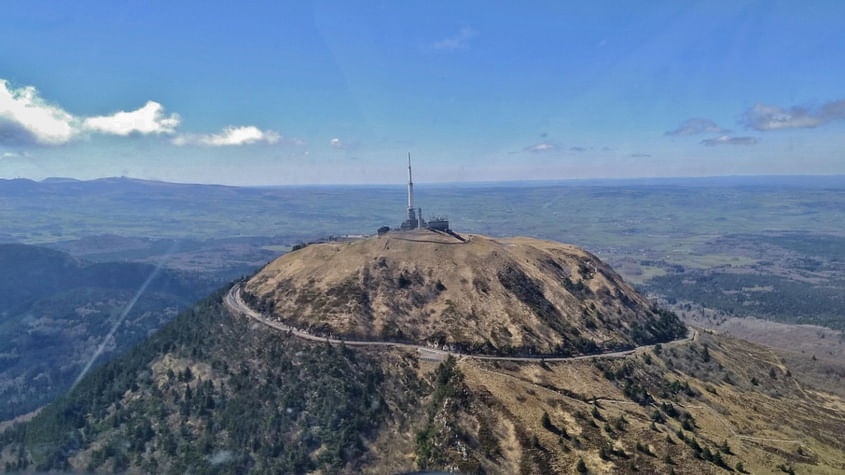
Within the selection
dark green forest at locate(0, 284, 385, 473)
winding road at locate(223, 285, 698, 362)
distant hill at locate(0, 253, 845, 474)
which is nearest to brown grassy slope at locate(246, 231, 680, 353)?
winding road at locate(223, 285, 698, 362)

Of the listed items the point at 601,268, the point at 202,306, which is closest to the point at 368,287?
the point at 202,306

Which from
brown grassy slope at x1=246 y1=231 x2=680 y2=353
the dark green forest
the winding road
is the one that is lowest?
the dark green forest

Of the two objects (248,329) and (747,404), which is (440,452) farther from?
(747,404)

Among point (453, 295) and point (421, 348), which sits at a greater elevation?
point (453, 295)

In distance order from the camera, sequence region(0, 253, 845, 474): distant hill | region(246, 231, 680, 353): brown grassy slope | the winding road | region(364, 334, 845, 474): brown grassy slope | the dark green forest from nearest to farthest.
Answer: region(364, 334, 845, 474): brown grassy slope, region(0, 253, 845, 474): distant hill, the dark green forest, the winding road, region(246, 231, 680, 353): brown grassy slope

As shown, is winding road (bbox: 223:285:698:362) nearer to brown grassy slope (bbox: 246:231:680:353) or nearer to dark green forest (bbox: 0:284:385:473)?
brown grassy slope (bbox: 246:231:680:353)

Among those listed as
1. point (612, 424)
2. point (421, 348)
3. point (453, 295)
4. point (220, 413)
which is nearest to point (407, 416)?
point (421, 348)

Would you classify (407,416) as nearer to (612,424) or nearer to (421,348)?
(421,348)
